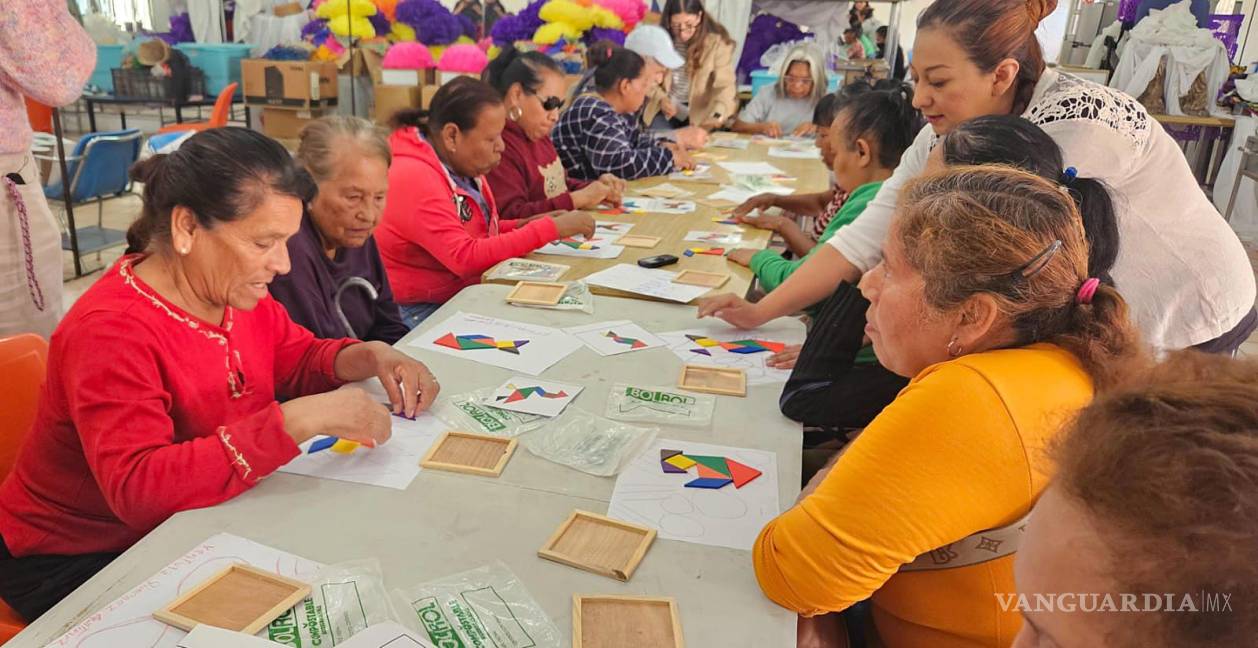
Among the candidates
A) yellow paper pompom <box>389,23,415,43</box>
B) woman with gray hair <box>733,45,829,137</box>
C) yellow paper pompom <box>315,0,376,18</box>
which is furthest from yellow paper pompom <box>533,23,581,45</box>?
yellow paper pompom <box>315,0,376,18</box>

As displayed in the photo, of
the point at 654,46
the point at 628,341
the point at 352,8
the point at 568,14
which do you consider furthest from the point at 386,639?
the point at 352,8

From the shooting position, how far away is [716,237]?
307 centimetres

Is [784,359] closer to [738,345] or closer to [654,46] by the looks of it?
[738,345]

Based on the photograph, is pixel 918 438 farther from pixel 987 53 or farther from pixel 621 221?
pixel 621 221

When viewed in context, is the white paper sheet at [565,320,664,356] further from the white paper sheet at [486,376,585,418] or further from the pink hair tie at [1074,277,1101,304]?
the pink hair tie at [1074,277,1101,304]

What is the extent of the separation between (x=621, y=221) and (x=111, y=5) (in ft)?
20.2

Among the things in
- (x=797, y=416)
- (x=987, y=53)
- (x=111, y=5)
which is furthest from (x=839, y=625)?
(x=111, y=5)

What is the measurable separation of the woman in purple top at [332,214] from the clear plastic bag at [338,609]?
108 centimetres

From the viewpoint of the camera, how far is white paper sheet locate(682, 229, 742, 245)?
3.01m

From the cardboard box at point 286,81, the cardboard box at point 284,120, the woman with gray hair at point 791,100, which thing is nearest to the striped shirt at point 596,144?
the woman with gray hair at point 791,100

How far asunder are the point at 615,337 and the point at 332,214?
0.78 m

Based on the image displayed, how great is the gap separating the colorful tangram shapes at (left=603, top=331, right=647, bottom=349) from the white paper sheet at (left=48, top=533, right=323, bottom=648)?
1.00 metres

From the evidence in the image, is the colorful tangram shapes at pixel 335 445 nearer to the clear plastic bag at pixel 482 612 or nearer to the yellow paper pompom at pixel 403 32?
the clear plastic bag at pixel 482 612

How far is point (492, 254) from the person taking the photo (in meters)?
2.69
